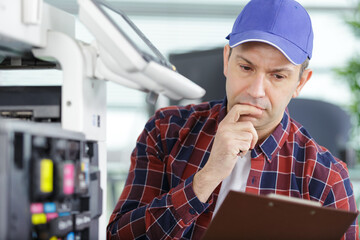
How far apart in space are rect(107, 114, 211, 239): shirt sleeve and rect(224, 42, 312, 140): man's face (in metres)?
0.27

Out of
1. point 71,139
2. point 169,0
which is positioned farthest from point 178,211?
point 169,0

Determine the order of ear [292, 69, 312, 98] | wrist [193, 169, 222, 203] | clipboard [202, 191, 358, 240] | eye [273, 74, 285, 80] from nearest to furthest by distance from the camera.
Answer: clipboard [202, 191, 358, 240] → wrist [193, 169, 222, 203] → eye [273, 74, 285, 80] → ear [292, 69, 312, 98]

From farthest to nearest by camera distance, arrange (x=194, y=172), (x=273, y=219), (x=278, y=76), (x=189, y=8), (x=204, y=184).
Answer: (x=189, y=8) → (x=194, y=172) → (x=278, y=76) → (x=204, y=184) → (x=273, y=219)

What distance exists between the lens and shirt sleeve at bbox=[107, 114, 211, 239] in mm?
1297

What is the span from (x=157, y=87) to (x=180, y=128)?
0.55 m

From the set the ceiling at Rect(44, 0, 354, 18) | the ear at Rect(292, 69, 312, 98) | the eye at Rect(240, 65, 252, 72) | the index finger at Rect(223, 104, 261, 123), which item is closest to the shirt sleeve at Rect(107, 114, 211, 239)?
the index finger at Rect(223, 104, 261, 123)

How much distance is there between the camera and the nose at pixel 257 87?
Result: 136cm

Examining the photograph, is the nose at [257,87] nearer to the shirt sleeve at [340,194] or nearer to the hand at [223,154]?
the hand at [223,154]

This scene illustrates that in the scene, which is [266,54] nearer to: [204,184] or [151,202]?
[204,184]

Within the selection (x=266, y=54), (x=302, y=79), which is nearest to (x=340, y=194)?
(x=302, y=79)

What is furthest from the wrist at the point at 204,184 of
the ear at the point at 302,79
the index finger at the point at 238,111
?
the ear at the point at 302,79

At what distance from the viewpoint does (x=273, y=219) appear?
1.02 meters

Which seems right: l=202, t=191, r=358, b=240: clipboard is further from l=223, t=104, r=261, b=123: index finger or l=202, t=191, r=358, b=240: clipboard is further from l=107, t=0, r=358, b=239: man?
l=223, t=104, r=261, b=123: index finger

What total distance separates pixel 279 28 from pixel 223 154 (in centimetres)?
37
